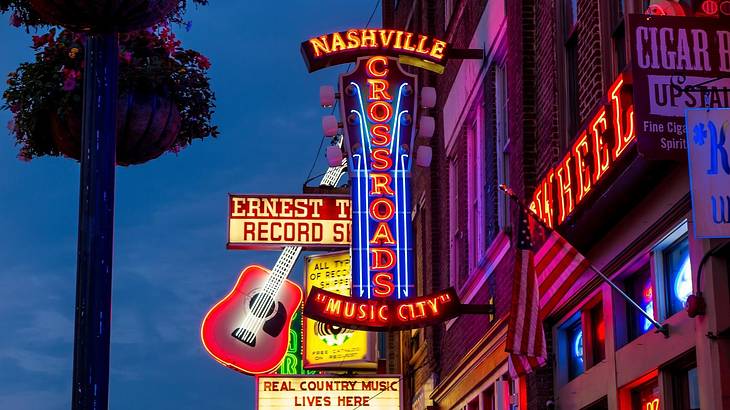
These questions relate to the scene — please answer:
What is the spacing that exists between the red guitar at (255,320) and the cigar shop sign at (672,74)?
1643cm

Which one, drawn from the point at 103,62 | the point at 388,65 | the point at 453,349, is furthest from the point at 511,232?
the point at 103,62

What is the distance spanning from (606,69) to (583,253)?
178 cm

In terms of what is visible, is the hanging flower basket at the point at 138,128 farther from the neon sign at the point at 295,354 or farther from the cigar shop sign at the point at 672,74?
the neon sign at the point at 295,354

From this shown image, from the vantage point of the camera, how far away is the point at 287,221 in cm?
2406

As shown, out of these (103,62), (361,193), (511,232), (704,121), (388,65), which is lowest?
(103,62)

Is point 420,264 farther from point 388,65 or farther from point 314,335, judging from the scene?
point 388,65

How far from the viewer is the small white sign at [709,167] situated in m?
7.62

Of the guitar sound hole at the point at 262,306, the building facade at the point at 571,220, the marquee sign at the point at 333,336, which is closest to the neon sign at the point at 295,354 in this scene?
the marquee sign at the point at 333,336

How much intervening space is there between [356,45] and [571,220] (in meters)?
7.65

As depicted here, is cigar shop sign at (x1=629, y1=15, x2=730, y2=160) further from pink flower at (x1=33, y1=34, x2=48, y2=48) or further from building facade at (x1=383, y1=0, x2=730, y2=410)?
pink flower at (x1=33, y1=34, x2=48, y2=48)

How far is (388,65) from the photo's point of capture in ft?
63.3

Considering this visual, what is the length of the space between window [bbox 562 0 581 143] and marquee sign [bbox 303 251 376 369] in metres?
14.9

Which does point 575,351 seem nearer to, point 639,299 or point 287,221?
point 639,299

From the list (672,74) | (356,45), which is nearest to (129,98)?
(672,74)
